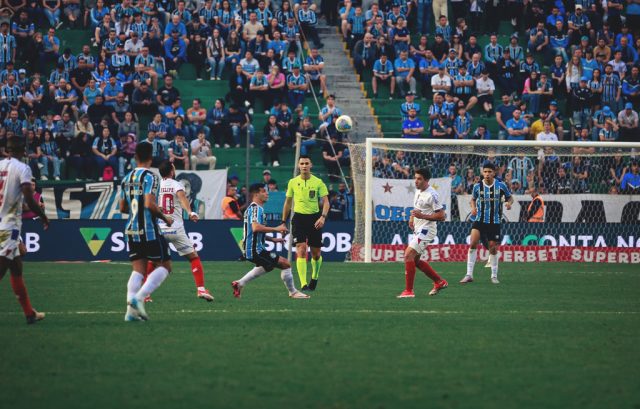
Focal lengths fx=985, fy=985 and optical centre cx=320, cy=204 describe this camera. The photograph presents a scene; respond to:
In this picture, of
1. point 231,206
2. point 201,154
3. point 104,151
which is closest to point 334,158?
point 201,154

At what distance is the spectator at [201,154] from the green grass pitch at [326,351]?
1219 centimetres

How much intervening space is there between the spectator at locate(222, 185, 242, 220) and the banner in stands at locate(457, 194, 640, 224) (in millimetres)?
5662

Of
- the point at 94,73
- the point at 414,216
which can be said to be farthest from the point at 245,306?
the point at 94,73

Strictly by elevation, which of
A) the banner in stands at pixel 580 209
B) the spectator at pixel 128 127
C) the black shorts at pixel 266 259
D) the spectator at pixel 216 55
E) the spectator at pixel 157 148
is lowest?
the banner in stands at pixel 580 209

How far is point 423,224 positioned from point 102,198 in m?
12.8

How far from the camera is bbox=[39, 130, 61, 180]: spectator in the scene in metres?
27.1

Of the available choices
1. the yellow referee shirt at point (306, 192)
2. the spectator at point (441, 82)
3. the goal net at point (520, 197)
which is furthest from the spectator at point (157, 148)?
the yellow referee shirt at point (306, 192)

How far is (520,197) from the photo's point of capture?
991 inches

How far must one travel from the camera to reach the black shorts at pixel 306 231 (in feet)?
53.0

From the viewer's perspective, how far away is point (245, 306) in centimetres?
1295

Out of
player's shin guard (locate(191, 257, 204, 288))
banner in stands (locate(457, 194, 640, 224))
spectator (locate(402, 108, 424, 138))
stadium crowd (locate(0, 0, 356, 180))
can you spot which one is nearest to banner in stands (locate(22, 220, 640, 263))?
banner in stands (locate(457, 194, 640, 224))

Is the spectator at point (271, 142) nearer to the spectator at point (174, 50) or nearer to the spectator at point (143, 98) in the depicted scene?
the spectator at point (143, 98)

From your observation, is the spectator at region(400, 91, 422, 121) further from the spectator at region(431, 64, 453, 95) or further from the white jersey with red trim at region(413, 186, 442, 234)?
the white jersey with red trim at region(413, 186, 442, 234)

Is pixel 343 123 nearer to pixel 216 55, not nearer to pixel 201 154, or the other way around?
pixel 201 154
